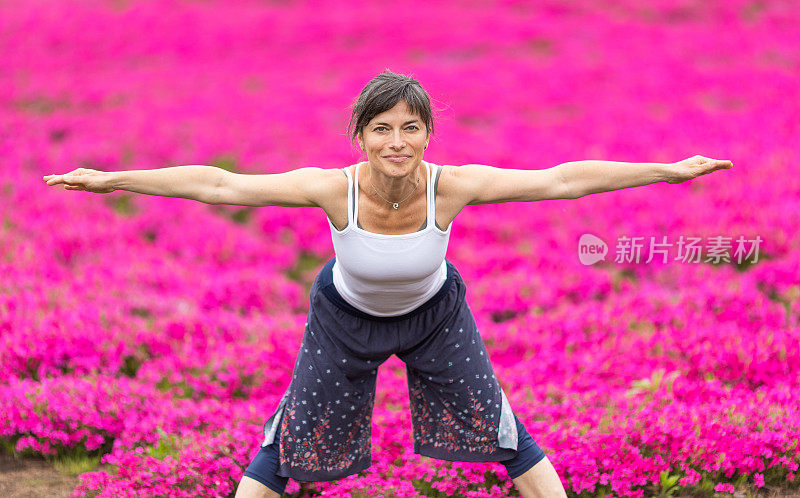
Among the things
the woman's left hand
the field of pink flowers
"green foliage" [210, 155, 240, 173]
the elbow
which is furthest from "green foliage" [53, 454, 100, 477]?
"green foliage" [210, 155, 240, 173]

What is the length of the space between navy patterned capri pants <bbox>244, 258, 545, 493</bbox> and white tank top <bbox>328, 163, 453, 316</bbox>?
191 mm

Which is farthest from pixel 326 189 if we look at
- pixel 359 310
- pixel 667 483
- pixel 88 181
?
pixel 667 483

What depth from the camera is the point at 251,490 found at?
12.9 ft

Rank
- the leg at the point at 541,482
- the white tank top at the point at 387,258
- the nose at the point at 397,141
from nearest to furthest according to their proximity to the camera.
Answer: the nose at the point at 397,141 → the white tank top at the point at 387,258 → the leg at the point at 541,482

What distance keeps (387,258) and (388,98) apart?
68 centimetres

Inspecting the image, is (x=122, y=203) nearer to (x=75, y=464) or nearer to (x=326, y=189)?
(x=75, y=464)

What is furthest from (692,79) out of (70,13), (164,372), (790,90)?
(70,13)

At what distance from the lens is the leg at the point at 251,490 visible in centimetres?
392

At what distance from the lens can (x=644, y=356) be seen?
579 cm

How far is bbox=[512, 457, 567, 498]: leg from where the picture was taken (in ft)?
12.8

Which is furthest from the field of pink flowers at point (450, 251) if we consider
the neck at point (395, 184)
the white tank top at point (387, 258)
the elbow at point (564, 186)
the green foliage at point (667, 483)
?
the neck at point (395, 184)

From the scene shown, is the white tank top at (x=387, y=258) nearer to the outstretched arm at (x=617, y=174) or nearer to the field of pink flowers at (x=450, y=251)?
the outstretched arm at (x=617, y=174)

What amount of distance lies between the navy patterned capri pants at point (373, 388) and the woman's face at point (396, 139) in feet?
2.44

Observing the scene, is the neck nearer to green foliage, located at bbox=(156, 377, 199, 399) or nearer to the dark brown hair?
the dark brown hair
